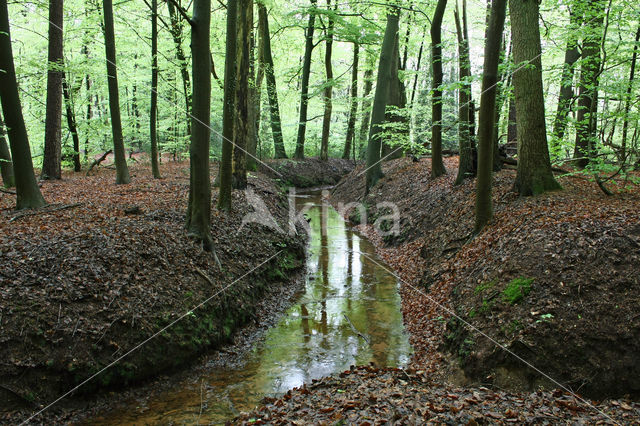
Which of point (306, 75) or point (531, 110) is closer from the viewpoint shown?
point (531, 110)

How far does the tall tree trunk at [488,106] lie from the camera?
669 cm

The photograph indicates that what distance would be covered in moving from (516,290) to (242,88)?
29.5ft

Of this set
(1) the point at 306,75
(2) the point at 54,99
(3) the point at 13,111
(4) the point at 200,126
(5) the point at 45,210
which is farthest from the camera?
(1) the point at 306,75

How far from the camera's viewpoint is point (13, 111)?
23.4ft

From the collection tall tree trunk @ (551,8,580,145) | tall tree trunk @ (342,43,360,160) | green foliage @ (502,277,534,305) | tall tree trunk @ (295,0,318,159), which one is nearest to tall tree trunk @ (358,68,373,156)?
tall tree trunk @ (342,43,360,160)

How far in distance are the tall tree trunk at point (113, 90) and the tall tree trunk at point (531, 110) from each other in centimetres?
1021

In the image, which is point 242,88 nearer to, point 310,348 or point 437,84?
point 437,84

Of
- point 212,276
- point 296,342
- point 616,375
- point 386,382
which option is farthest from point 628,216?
point 212,276

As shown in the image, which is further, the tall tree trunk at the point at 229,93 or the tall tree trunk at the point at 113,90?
the tall tree trunk at the point at 113,90

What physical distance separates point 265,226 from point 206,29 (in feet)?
16.0

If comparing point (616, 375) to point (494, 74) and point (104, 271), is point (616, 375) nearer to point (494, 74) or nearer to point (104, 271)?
point (494, 74)

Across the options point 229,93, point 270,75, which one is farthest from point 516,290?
point 270,75

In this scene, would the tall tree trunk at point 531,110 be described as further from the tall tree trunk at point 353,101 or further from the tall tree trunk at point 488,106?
the tall tree trunk at point 353,101

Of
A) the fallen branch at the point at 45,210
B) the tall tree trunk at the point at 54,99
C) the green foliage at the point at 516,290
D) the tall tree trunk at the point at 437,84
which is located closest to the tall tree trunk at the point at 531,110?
the tall tree trunk at the point at 437,84
